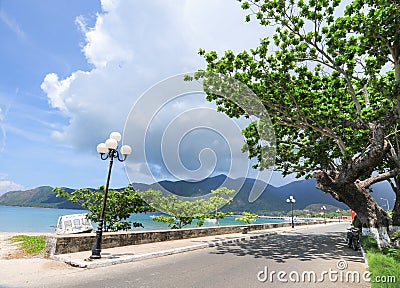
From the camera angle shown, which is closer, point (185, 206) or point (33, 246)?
point (33, 246)

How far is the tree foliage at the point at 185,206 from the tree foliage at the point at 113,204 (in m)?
1.29

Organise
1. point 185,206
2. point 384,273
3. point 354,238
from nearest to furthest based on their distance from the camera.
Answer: point 384,273
point 354,238
point 185,206

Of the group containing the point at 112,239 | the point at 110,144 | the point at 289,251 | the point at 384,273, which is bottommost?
the point at 289,251

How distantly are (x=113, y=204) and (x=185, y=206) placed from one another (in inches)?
237

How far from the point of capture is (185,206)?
20.4 metres

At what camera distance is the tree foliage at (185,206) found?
19.2 m

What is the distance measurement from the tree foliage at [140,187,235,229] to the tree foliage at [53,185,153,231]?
129 cm

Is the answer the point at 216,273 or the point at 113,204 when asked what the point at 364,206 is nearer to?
the point at 216,273

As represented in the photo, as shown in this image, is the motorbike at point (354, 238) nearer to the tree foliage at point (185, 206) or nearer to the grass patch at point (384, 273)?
the grass patch at point (384, 273)

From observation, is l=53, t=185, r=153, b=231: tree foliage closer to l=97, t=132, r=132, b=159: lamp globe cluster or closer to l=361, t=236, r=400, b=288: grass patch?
l=97, t=132, r=132, b=159: lamp globe cluster

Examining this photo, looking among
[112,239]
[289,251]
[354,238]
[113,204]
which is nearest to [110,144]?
[112,239]

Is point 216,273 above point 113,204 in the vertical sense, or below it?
below

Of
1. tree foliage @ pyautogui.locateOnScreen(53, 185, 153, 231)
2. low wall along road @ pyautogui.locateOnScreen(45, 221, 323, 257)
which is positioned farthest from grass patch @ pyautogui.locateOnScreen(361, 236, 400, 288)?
tree foliage @ pyautogui.locateOnScreen(53, 185, 153, 231)

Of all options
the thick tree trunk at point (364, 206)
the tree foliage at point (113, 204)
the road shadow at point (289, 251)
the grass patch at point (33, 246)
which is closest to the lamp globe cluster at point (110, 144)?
the grass patch at point (33, 246)
